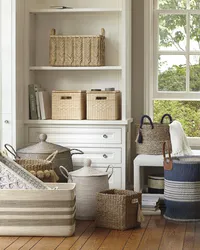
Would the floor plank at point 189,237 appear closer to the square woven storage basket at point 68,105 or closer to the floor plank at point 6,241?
the floor plank at point 6,241

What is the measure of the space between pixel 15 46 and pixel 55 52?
0.46 metres

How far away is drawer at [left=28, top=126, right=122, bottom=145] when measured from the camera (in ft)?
21.2

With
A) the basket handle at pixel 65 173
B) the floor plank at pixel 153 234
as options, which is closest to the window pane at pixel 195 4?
the basket handle at pixel 65 173

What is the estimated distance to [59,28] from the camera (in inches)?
269

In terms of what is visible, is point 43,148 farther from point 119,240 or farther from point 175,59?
point 175,59

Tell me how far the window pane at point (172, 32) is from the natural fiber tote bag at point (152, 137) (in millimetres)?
1083

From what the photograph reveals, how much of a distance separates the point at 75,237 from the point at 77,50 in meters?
2.29

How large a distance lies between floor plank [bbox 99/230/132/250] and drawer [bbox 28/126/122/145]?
1.53 meters

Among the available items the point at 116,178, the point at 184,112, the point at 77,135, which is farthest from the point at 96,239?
the point at 184,112

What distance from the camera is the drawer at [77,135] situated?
6.47 m

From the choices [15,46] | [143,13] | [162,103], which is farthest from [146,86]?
[15,46]

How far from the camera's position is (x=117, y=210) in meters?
5.18

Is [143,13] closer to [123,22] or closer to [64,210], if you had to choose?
[123,22]

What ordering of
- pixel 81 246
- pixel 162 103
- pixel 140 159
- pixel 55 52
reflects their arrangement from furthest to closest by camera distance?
pixel 162 103
pixel 55 52
pixel 140 159
pixel 81 246
